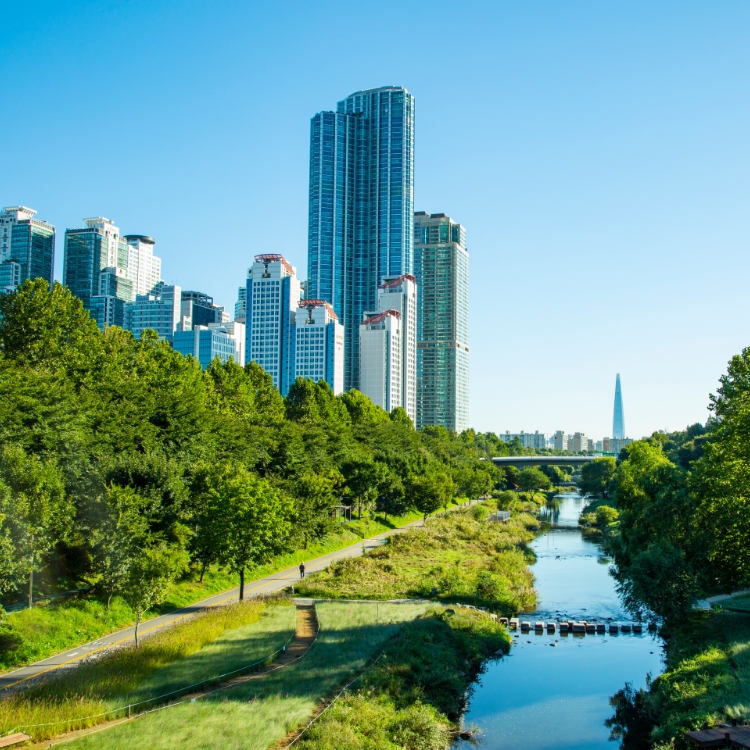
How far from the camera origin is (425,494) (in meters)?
83.4

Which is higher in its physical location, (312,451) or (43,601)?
(312,451)

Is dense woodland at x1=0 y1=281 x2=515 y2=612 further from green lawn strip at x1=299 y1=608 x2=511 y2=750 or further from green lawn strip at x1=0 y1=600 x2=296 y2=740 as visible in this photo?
green lawn strip at x1=299 y1=608 x2=511 y2=750

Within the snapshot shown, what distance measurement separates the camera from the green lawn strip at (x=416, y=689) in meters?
25.0

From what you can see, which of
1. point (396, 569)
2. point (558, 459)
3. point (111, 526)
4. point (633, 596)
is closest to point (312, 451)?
point (396, 569)

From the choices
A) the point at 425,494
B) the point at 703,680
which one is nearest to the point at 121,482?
the point at 703,680

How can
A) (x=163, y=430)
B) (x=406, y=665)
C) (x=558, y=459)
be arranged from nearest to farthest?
1. (x=406, y=665)
2. (x=163, y=430)
3. (x=558, y=459)

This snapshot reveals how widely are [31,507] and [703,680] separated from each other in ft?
100

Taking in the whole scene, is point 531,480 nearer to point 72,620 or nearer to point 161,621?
point 161,621

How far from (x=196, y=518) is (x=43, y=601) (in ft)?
38.6

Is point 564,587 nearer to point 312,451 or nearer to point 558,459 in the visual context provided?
point 312,451

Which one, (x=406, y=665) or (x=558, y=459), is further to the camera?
(x=558, y=459)

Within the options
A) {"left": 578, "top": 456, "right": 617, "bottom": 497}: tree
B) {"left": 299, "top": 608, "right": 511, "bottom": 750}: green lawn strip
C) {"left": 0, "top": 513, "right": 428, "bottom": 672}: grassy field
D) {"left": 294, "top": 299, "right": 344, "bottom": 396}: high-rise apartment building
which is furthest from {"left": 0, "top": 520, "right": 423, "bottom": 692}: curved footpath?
{"left": 294, "top": 299, "right": 344, "bottom": 396}: high-rise apartment building

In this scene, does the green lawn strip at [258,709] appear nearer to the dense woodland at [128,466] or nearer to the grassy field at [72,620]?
the dense woodland at [128,466]

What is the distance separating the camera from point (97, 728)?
23.1 m
